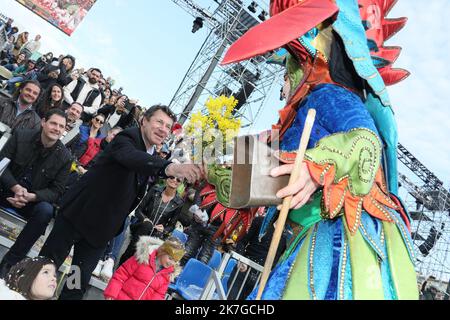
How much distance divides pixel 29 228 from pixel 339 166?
2.66 m

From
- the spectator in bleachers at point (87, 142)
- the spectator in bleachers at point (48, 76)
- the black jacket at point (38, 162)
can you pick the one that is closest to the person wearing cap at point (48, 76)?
the spectator in bleachers at point (48, 76)

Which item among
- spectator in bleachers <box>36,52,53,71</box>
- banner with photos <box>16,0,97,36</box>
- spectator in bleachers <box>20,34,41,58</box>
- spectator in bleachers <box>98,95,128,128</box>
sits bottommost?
spectator in bleachers <box>98,95,128,128</box>

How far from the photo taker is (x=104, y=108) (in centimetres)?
618

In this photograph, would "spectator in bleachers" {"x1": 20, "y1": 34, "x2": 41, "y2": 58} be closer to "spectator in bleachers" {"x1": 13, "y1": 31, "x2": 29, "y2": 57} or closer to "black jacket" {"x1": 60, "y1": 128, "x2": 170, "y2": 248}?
"spectator in bleachers" {"x1": 13, "y1": 31, "x2": 29, "y2": 57}

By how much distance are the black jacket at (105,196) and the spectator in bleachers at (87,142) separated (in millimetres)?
2587

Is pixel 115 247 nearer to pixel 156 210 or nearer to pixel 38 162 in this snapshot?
pixel 156 210

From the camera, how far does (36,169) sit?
348 centimetres

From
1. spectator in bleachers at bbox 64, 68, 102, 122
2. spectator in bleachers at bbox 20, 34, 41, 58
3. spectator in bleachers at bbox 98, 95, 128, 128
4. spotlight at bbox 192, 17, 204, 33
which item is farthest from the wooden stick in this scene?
spotlight at bbox 192, 17, 204, 33

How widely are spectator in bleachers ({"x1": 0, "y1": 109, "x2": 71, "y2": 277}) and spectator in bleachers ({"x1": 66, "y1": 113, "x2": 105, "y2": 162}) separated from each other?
1602mm

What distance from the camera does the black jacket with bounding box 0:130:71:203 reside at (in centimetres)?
343

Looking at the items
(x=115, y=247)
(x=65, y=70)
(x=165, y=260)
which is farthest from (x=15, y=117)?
(x=165, y=260)

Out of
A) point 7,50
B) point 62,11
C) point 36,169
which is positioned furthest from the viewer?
point 62,11

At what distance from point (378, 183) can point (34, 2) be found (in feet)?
48.1

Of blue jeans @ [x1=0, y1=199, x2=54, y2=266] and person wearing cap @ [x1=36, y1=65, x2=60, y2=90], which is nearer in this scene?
blue jeans @ [x1=0, y1=199, x2=54, y2=266]
